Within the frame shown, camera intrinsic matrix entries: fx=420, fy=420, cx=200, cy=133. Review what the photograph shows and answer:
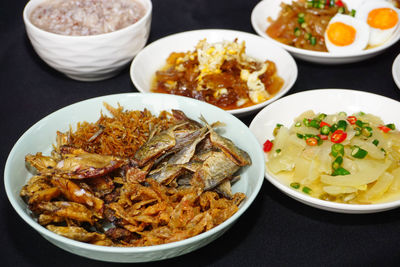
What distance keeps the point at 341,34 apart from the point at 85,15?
189 centimetres

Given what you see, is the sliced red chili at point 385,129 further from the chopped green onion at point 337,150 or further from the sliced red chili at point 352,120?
the chopped green onion at point 337,150

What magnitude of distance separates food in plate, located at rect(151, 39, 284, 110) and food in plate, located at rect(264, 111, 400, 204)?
474 millimetres

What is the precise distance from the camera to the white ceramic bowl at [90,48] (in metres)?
2.64

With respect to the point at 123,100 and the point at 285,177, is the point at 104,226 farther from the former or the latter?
the point at 285,177

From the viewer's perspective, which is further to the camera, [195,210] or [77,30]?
[77,30]

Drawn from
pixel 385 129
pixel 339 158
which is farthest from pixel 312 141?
pixel 385 129

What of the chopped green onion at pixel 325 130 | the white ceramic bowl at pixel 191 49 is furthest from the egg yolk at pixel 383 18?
the chopped green onion at pixel 325 130

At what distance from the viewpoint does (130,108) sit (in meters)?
2.30

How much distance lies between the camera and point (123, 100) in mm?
2289

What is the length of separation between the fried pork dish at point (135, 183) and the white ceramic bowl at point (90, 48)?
29.7 inches

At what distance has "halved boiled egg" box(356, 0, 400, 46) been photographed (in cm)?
329

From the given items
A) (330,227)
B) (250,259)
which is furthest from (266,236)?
(330,227)

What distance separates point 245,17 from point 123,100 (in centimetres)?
201

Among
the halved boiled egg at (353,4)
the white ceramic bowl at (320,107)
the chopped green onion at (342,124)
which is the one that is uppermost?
the halved boiled egg at (353,4)
